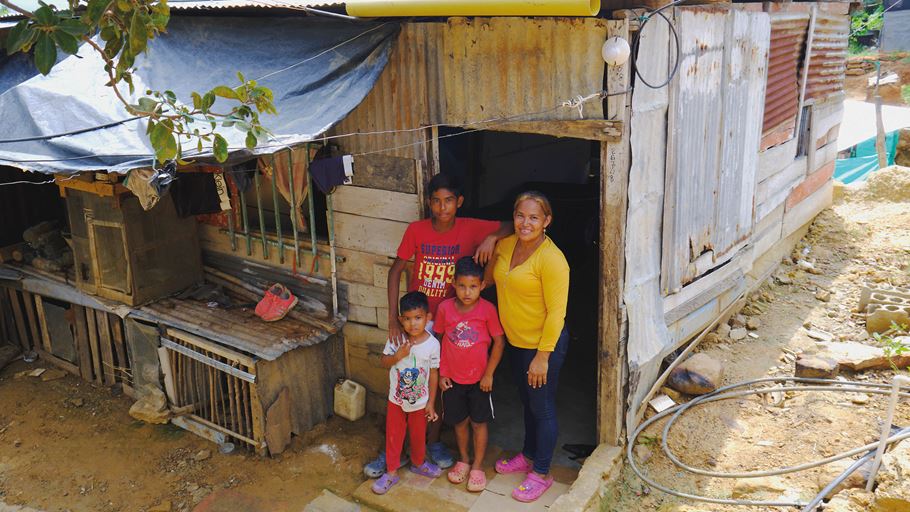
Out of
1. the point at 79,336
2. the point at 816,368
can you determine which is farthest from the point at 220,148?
the point at 816,368

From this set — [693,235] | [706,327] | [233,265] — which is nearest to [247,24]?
[233,265]

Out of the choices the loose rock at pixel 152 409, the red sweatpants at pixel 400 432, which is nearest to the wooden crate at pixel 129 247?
the loose rock at pixel 152 409

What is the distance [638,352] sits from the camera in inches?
196

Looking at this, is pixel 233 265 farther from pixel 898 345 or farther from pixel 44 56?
pixel 898 345

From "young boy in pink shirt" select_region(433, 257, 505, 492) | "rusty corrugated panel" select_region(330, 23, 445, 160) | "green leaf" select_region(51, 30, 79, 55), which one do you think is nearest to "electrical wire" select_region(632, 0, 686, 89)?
"rusty corrugated panel" select_region(330, 23, 445, 160)

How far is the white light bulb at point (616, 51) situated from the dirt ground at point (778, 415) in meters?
2.60

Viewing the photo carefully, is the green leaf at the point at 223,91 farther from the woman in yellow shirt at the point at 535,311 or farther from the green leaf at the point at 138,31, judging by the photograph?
Result: the woman in yellow shirt at the point at 535,311

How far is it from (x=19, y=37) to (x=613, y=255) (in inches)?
130

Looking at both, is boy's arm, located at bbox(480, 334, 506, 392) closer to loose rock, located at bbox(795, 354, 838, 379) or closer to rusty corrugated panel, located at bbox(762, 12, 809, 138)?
loose rock, located at bbox(795, 354, 838, 379)

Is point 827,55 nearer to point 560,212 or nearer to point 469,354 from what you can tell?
point 560,212

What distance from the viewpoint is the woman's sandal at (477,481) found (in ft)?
15.8

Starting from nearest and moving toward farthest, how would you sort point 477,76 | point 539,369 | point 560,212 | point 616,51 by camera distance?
point 616,51, point 539,369, point 477,76, point 560,212

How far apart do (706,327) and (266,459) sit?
12.2 feet

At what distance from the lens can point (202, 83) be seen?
4922 mm
